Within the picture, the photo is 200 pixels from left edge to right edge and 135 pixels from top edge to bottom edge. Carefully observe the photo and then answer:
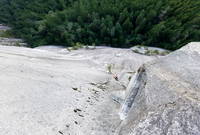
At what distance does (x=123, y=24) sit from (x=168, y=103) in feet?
13.8

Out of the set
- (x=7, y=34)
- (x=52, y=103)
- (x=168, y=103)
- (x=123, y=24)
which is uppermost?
(x=123, y=24)

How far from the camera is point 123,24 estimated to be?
4941 mm

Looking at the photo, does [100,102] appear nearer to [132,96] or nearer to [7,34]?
[132,96]

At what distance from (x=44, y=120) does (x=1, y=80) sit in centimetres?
61

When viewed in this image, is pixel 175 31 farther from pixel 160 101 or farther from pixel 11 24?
pixel 11 24

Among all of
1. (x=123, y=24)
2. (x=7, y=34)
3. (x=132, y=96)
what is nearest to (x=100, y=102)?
(x=132, y=96)

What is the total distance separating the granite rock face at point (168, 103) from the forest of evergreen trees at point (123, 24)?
3.50 metres

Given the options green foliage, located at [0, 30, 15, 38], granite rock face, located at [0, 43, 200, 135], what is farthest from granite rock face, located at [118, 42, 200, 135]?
green foliage, located at [0, 30, 15, 38]

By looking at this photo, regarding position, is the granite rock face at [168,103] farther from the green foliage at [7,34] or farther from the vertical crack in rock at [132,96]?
the green foliage at [7,34]

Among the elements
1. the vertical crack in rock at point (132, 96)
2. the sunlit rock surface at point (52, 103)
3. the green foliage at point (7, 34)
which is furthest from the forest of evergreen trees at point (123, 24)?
the vertical crack in rock at point (132, 96)

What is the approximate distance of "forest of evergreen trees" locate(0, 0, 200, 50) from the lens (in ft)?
15.9

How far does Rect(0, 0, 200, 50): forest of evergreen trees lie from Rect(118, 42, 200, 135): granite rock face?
3.50 meters

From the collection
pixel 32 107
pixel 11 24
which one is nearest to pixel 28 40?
pixel 11 24

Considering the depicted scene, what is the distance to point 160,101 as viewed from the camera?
1060 millimetres
